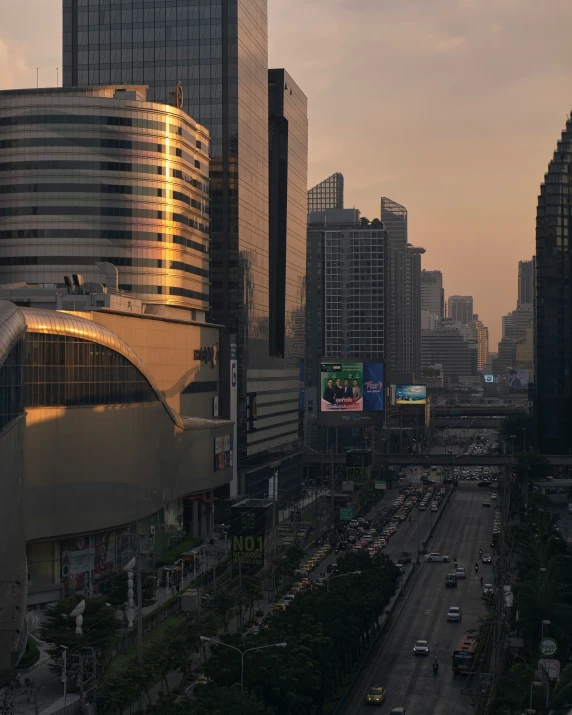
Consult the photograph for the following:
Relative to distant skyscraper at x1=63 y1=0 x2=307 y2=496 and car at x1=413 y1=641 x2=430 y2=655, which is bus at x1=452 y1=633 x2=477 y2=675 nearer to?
car at x1=413 y1=641 x2=430 y2=655

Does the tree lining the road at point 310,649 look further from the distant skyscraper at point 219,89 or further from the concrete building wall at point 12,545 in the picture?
the distant skyscraper at point 219,89

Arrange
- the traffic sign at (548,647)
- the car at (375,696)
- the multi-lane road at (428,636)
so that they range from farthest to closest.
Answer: the multi-lane road at (428,636) → the car at (375,696) → the traffic sign at (548,647)

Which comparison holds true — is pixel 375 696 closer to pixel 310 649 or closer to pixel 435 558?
pixel 310 649

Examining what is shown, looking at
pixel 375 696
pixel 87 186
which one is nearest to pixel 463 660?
pixel 375 696

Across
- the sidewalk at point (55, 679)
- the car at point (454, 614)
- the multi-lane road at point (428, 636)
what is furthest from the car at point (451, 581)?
the sidewalk at point (55, 679)

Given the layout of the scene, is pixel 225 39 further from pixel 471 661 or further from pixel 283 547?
pixel 471 661
